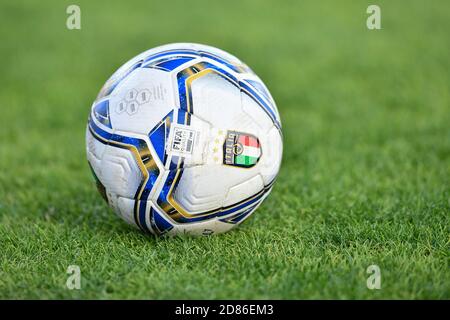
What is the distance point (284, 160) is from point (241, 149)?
2028 mm

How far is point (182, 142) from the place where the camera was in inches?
143

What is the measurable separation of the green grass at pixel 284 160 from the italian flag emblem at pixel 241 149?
20.6 inches

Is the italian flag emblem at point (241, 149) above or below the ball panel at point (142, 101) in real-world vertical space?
below

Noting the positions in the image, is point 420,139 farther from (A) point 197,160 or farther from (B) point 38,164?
(B) point 38,164

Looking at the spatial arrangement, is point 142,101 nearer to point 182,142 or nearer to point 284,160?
point 182,142

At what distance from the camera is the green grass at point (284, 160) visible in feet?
11.5

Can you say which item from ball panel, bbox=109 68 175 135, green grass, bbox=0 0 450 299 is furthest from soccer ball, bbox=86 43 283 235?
green grass, bbox=0 0 450 299

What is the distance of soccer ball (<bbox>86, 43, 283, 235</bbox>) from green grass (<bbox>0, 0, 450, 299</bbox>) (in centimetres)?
24

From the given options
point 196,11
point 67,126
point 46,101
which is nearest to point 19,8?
point 196,11

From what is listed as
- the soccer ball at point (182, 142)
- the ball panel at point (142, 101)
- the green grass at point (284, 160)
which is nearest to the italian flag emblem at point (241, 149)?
the soccer ball at point (182, 142)

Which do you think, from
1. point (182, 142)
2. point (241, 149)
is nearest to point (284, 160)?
point (241, 149)

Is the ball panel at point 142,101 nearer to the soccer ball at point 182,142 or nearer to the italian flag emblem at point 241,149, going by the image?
the soccer ball at point 182,142

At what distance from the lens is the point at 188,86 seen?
3707 millimetres
